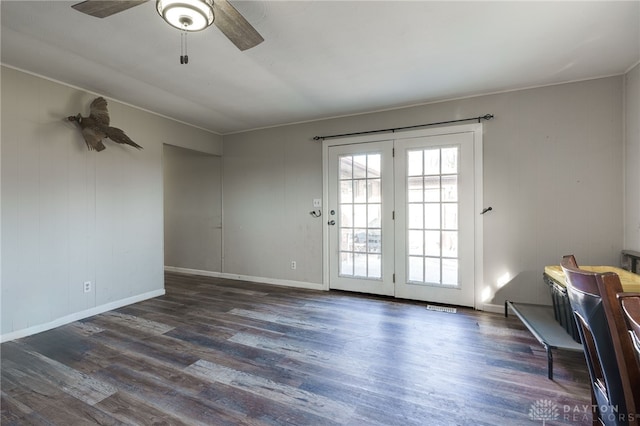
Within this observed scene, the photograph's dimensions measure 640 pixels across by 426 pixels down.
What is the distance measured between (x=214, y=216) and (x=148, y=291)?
1.66 meters

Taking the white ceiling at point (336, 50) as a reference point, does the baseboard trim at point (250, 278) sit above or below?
below

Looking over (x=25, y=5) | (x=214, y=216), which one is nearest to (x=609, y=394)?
(x=25, y=5)

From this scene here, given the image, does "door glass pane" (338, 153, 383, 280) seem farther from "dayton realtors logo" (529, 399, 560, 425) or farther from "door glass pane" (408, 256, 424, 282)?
"dayton realtors logo" (529, 399, 560, 425)

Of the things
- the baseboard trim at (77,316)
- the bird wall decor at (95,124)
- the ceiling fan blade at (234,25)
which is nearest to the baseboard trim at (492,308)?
the ceiling fan blade at (234,25)

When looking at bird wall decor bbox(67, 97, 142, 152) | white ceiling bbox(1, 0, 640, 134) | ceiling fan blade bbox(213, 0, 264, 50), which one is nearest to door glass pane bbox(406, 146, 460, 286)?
white ceiling bbox(1, 0, 640, 134)

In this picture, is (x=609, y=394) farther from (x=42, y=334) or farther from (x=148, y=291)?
(x=148, y=291)

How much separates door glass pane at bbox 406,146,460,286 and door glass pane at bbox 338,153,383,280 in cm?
43

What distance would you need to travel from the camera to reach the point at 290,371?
6.77 ft

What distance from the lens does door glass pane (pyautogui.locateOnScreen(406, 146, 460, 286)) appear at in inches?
134

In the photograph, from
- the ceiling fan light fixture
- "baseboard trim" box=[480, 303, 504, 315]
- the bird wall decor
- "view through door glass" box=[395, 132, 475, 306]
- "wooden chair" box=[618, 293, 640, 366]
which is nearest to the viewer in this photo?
"wooden chair" box=[618, 293, 640, 366]

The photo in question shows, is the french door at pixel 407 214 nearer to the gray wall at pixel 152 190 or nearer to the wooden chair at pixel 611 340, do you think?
the gray wall at pixel 152 190

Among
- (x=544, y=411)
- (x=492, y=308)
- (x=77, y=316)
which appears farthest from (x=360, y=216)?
(x=77, y=316)

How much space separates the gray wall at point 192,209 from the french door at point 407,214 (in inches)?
87.4

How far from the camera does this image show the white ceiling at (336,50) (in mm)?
1887
